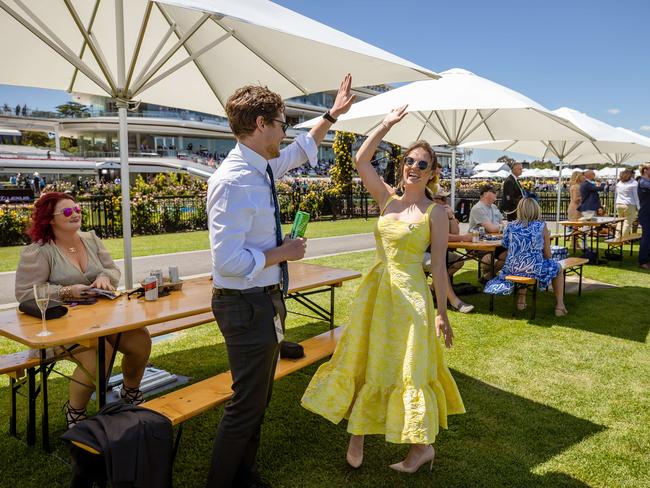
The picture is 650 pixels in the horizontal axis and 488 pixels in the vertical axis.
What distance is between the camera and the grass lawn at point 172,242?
39.6 ft

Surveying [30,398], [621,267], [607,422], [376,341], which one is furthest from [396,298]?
[621,267]

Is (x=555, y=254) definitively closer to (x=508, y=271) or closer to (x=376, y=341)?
(x=508, y=271)

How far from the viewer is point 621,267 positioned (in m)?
10.9

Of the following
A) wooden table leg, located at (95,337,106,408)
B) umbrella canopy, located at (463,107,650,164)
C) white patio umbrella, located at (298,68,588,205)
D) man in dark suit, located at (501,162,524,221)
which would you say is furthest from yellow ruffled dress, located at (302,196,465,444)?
umbrella canopy, located at (463,107,650,164)

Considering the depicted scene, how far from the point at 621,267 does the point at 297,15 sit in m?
9.88

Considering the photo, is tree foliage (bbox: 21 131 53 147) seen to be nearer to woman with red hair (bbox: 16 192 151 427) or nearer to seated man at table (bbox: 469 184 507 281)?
seated man at table (bbox: 469 184 507 281)

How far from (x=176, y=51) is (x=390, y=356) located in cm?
325

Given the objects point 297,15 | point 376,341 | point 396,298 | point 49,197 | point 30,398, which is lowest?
point 30,398

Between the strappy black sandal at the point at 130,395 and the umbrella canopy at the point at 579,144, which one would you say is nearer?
the strappy black sandal at the point at 130,395

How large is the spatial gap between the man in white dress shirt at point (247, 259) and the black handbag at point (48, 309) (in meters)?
1.37

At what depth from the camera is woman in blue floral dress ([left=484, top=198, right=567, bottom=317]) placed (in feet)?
21.6

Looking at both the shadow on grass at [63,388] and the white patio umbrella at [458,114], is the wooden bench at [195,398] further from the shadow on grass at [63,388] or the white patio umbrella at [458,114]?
the white patio umbrella at [458,114]

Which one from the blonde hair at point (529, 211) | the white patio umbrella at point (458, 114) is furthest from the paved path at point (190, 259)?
the blonde hair at point (529, 211)

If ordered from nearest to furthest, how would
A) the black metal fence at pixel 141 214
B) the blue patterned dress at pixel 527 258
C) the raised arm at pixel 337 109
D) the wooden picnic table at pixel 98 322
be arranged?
the wooden picnic table at pixel 98 322 < the raised arm at pixel 337 109 < the blue patterned dress at pixel 527 258 < the black metal fence at pixel 141 214
